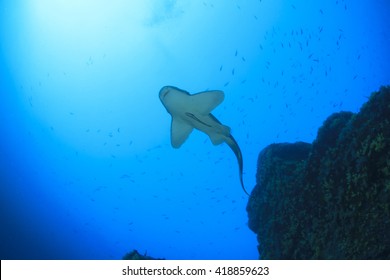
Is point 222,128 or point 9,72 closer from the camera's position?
point 222,128

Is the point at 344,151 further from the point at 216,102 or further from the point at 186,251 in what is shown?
the point at 186,251

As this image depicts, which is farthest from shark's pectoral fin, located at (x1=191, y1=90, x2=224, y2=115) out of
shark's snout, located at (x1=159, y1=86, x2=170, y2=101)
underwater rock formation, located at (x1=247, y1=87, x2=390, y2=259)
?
underwater rock formation, located at (x1=247, y1=87, x2=390, y2=259)

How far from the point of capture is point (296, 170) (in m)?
6.98

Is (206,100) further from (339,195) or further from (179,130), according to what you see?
(339,195)

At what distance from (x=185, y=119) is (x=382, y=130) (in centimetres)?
437

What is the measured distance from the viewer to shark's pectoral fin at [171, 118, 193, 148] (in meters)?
7.71

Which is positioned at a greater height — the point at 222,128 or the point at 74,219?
the point at 74,219

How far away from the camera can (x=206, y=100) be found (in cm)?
680

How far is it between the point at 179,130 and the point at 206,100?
1.48 metres

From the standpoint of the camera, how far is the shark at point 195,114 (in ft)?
21.6

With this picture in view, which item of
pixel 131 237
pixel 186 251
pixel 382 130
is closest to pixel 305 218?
pixel 382 130

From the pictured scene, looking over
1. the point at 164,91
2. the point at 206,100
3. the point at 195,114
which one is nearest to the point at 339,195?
the point at 206,100

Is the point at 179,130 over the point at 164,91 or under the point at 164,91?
over

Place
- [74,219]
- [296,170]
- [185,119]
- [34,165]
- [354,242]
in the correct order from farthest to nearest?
1. [74,219]
2. [34,165]
3. [185,119]
4. [296,170]
5. [354,242]
